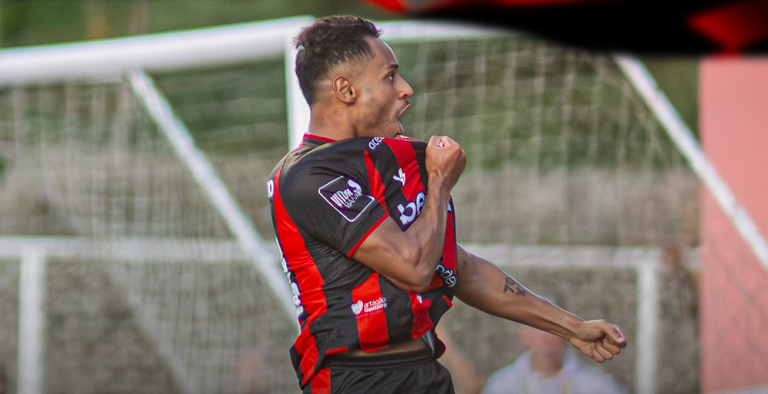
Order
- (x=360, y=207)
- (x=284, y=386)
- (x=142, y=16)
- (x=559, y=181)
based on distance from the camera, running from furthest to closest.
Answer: (x=142, y=16) → (x=559, y=181) → (x=284, y=386) → (x=360, y=207)

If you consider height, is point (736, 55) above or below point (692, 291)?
above

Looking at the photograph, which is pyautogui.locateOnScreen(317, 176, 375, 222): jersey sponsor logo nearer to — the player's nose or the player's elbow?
the player's elbow

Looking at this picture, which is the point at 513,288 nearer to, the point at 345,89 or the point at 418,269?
the point at 418,269

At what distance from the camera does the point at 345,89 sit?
201 centimetres

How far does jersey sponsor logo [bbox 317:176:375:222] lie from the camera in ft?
6.19

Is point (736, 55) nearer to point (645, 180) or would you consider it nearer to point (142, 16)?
point (645, 180)

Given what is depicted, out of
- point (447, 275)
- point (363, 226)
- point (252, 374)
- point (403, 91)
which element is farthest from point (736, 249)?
point (363, 226)

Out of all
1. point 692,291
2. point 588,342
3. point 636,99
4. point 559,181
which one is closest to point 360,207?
point 588,342

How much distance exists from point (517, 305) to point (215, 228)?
13.4ft

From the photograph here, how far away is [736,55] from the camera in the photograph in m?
7.07

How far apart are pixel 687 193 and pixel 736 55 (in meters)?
1.39

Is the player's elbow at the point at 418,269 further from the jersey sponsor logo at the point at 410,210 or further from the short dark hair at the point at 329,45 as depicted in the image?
the short dark hair at the point at 329,45

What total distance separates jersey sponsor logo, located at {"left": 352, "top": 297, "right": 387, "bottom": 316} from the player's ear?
455mm

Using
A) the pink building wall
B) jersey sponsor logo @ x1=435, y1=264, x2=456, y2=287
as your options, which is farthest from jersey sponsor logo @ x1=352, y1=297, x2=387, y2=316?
the pink building wall
